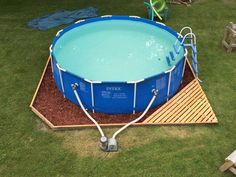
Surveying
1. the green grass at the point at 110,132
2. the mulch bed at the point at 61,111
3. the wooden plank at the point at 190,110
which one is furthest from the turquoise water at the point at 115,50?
the wooden plank at the point at 190,110

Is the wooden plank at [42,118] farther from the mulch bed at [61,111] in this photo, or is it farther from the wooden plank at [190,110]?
the wooden plank at [190,110]

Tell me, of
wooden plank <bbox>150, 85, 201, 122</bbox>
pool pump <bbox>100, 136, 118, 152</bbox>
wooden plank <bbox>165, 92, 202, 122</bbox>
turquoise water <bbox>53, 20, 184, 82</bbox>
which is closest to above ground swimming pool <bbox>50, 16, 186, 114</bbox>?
turquoise water <bbox>53, 20, 184, 82</bbox>

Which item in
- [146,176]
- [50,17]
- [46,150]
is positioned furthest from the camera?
[50,17]

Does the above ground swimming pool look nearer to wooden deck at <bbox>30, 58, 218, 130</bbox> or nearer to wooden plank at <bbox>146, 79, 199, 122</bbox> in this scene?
wooden plank at <bbox>146, 79, 199, 122</bbox>

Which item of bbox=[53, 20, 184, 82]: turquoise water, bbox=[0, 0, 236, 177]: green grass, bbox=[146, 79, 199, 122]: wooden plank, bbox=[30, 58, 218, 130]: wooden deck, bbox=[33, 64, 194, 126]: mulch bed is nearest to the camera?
bbox=[0, 0, 236, 177]: green grass

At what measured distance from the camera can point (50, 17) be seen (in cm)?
1620

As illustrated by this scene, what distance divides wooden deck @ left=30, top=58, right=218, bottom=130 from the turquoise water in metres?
1.45

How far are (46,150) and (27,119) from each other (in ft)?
5.23

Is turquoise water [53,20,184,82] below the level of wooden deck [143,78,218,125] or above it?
above

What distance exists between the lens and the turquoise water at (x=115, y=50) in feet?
39.6

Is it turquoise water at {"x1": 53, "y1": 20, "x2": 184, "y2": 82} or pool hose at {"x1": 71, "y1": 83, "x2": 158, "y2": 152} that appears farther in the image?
turquoise water at {"x1": 53, "y1": 20, "x2": 184, "y2": 82}

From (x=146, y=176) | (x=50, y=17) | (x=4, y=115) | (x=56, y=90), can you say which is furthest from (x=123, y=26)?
(x=146, y=176)

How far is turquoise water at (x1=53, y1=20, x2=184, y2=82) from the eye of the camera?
1206 cm

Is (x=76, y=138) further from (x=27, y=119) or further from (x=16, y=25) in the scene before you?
(x=16, y=25)
